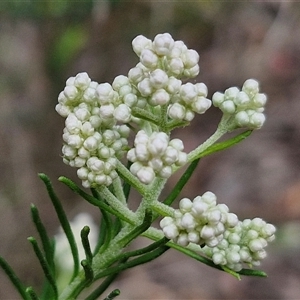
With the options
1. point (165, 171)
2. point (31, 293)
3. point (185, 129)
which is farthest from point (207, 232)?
point (185, 129)

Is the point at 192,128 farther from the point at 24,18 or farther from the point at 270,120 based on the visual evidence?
the point at 24,18

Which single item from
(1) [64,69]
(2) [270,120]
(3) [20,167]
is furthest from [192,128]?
(3) [20,167]

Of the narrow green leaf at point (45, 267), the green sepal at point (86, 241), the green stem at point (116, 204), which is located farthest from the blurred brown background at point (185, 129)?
the green stem at point (116, 204)

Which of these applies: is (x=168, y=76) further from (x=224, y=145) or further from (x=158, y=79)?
(x=224, y=145)

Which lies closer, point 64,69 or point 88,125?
point 88,125

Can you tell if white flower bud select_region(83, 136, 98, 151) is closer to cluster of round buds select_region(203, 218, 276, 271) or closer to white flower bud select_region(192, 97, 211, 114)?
white flower bud select_region(192, 97, 211, 114)

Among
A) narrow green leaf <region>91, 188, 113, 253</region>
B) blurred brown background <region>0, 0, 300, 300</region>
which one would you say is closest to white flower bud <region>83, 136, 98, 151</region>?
narrow green leaf <region>91, 188, 113, 253</region>
